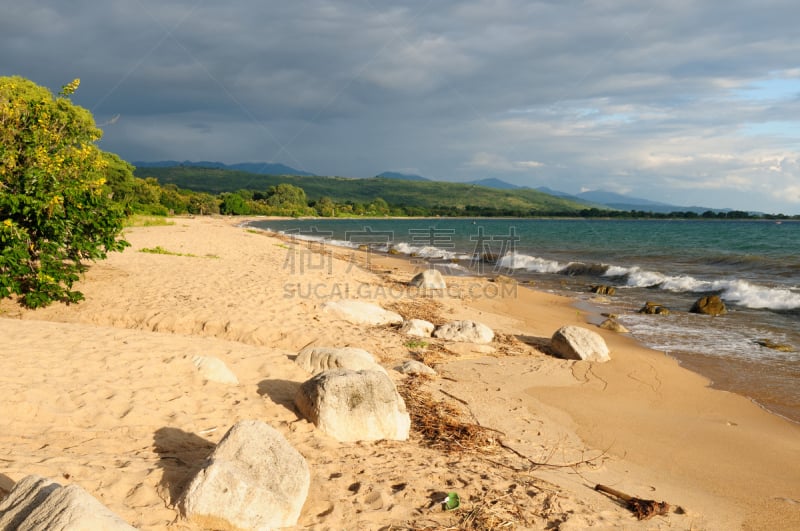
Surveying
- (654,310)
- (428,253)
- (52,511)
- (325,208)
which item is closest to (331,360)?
(52,511)

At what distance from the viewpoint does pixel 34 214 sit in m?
10.2

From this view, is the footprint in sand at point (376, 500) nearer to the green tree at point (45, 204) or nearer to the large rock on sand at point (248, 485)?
the large rock on sand at point (248, 485)

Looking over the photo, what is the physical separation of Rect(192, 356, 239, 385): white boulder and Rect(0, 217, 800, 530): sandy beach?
0.54 ft

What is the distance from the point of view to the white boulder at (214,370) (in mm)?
6646

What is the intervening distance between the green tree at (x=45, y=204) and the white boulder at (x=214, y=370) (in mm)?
5740

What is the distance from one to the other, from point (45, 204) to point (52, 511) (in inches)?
358

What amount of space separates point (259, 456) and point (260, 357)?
388cm

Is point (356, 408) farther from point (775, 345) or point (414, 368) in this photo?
point (775, 345)

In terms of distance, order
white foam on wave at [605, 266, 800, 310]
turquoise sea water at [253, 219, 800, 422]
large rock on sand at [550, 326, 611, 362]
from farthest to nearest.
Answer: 1. white foam on wave at [605, 266, 800, 310]
2. large rock on sand at [550, 326, 611, 362]
3. turquoise sea water at [253, 219, 800, 422]

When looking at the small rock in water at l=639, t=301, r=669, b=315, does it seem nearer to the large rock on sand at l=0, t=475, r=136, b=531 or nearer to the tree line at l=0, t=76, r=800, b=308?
the tree line at l=0, t=76, r=800, b=308

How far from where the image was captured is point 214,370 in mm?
6727

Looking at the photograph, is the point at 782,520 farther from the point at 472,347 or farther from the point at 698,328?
the point at 698,328

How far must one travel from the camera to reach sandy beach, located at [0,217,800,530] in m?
4.22

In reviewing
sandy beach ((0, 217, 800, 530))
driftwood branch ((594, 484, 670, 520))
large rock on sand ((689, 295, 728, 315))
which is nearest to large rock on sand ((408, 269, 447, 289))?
sandy beach ((0, 217, 800, 530))
